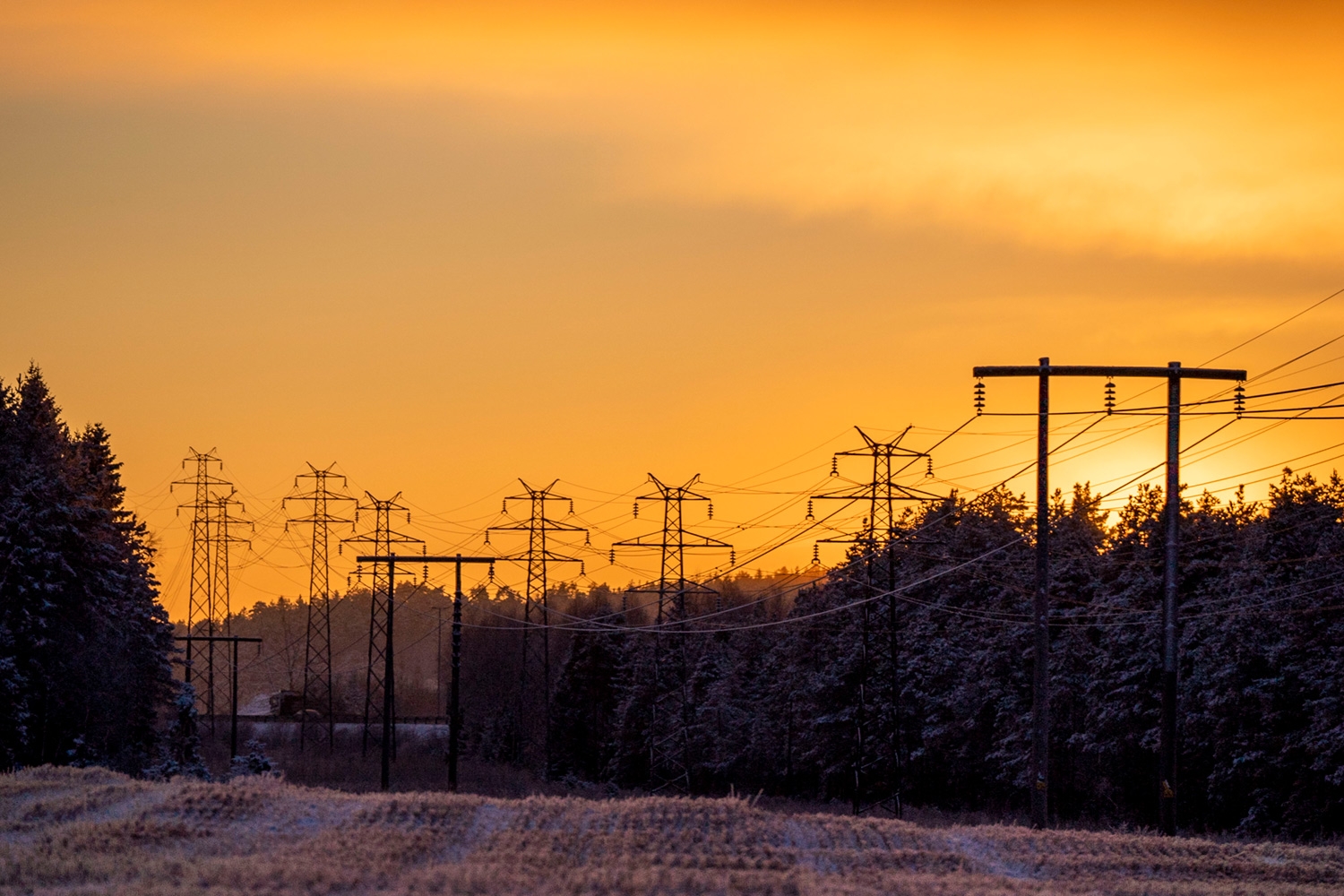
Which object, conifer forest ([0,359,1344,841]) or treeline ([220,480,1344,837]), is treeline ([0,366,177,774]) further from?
treeline ([220,480,1344,837])

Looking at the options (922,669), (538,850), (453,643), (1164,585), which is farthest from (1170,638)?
(922,669)

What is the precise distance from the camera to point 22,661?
56688 mm

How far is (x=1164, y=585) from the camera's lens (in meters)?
33.1

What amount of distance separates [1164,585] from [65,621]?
145 feet

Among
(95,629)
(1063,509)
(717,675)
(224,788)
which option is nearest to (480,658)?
(717,675)

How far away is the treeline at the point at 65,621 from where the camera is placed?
56.4 meters

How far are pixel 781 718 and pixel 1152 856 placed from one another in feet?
212

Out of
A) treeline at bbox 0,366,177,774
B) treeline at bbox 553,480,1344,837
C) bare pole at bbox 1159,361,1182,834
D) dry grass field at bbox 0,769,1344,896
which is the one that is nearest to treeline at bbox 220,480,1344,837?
treeline at bbox 553,480,1344,837

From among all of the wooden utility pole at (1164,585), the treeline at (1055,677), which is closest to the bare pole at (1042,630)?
the wooden utility pole at (1164,585)

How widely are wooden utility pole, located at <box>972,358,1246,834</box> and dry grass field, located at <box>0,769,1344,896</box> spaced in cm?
339

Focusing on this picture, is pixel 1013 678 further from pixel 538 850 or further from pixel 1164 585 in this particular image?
Answer: pixel 538 850

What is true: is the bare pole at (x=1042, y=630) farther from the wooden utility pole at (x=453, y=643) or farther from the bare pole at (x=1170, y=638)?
the wooden utility pole at (x=453, y=643)

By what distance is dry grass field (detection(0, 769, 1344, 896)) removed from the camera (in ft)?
75.4

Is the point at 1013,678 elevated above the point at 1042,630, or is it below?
below
